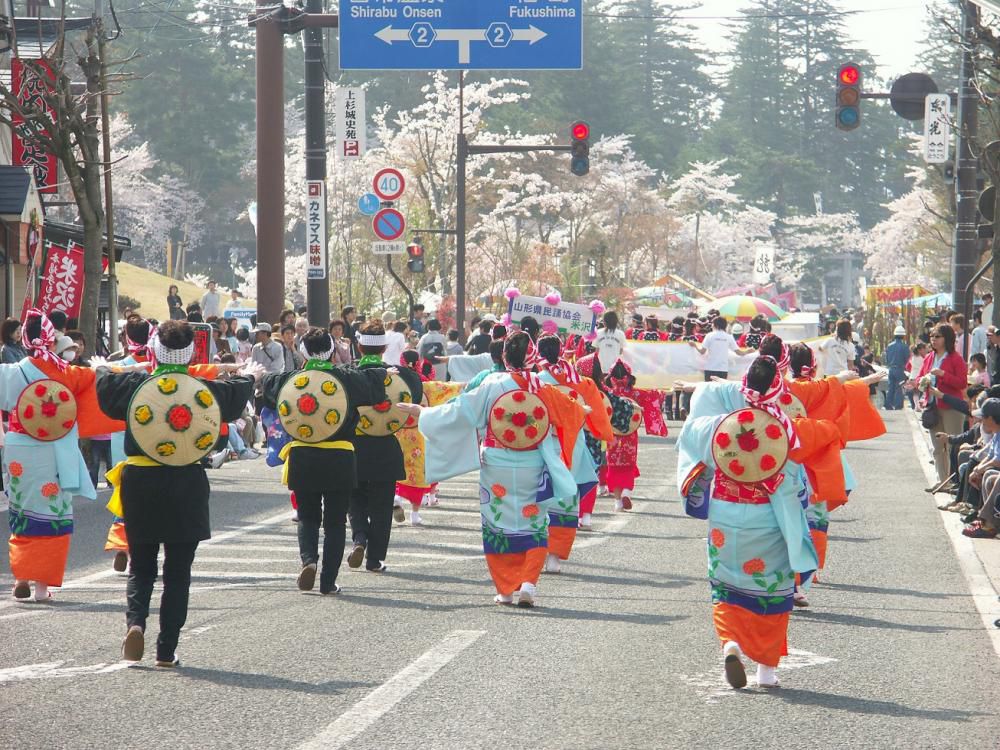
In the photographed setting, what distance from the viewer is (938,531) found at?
13164mm

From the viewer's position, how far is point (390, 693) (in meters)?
6.81

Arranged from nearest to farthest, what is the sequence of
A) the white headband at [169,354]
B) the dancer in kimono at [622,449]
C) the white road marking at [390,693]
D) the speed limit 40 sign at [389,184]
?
the white road marking at [390,693] < the white headband at [169,354] < the dancer in kimono at [622,449] < the speed limit 40 sign at [389,184]

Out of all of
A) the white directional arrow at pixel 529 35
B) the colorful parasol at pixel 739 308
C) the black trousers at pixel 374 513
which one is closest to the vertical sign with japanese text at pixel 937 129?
the white directional arrow at pixel 529 35

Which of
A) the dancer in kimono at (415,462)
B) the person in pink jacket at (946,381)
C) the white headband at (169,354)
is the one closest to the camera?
the white headband at (169,354)

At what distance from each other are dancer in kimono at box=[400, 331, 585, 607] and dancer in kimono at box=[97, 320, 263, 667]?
2.13 metres

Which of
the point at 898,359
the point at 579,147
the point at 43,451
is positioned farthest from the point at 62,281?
Answer: the point at 898,359

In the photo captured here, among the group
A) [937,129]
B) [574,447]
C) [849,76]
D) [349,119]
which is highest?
[349,119]

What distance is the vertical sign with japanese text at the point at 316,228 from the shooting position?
63.1ft

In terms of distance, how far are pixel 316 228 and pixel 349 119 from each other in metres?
7.19

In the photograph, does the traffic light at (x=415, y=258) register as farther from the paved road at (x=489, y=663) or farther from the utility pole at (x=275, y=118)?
the paved road at (x=489, y=663)

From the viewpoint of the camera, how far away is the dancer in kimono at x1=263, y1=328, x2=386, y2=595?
9.54 metres

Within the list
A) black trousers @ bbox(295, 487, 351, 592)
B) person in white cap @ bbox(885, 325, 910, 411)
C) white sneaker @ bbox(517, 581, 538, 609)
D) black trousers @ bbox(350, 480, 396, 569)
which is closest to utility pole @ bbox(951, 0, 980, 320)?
person in white cap @ bbox(885, 325, 910, 411)

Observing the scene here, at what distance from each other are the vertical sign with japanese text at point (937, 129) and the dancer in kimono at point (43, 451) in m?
18.4

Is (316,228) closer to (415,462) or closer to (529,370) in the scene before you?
(415,462)
